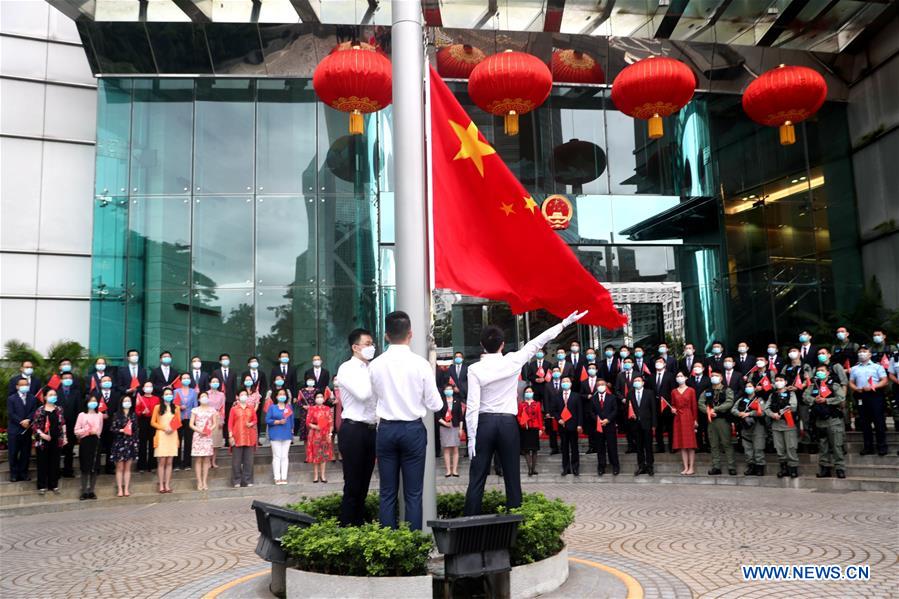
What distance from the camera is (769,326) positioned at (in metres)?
20.3

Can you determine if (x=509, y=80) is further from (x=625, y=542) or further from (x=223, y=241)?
(x=223, y=241)

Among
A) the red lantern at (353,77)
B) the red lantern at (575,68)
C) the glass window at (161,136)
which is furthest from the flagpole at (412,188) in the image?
the glass window at (161,136)

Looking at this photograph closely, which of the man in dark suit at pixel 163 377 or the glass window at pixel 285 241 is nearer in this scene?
the man in dark suit at pixel 163 377

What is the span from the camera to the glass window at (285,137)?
62.7 feet

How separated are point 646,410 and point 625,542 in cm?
607

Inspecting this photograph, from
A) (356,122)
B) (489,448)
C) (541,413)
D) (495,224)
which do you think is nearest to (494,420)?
(489,448)

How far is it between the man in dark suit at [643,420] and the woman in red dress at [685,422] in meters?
0.41

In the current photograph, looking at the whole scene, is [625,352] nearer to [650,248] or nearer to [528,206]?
[650,248]

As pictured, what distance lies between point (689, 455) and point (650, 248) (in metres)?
8.42

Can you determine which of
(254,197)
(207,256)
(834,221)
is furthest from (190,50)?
(834,221)

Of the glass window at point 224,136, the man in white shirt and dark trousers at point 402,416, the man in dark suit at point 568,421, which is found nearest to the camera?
the man in white shirt and dark trousers at point 402,416

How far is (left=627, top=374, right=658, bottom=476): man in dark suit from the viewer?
43.4ft

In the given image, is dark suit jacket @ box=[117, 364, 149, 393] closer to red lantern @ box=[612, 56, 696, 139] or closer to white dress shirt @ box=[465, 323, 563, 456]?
white dress shirt @ box=[465, 323, 563, 456]

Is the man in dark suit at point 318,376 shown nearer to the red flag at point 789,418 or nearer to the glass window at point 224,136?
the glass window at point 224,136
